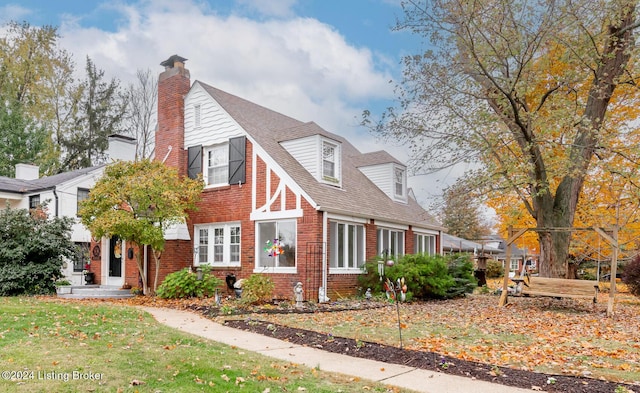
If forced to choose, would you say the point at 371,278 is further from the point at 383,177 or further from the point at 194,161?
the point at 194,161

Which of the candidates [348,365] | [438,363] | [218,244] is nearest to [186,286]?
[218,244]

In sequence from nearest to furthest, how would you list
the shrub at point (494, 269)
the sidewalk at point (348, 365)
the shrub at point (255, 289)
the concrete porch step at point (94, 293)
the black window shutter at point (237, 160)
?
1. the sidewalk at point (348, 365)
2. the shrub at point (255, 289)
3. the concrete porch step at point (94, 293)
4. the black window shutter at point (237, 160)
5. the shrub at point (494, 269)

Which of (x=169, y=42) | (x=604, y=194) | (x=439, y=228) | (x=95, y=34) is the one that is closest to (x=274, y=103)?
(x=169, y=42)

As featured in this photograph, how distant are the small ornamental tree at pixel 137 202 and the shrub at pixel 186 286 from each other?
1.27 m

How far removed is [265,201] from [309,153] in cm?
223

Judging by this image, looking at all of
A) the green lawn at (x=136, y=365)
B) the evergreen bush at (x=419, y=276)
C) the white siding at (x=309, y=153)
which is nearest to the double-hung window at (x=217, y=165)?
the white siding at (x=309, y=153)

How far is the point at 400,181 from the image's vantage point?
21125 millimetres

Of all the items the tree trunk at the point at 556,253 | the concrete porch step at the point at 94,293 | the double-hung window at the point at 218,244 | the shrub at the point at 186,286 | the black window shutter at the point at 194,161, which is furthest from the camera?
the black window shutter at the point at 194,161

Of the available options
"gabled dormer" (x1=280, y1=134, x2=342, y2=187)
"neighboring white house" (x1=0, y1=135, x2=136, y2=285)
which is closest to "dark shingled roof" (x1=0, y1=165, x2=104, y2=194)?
"neighboring white house" (x1=0, y1=135, x2=136, y2=285)

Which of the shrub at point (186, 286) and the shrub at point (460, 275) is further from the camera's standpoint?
the shrub at point (460, 275)

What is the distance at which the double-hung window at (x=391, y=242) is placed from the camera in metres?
17.7

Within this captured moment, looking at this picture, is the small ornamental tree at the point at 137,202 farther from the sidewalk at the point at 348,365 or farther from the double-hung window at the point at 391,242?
the double-hung window at the point at 391,242

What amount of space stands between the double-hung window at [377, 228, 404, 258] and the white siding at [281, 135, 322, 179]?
355 centimetres

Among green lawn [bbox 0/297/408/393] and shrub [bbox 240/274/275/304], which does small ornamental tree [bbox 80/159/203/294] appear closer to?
shrub [bbox 240/274/275/304]
